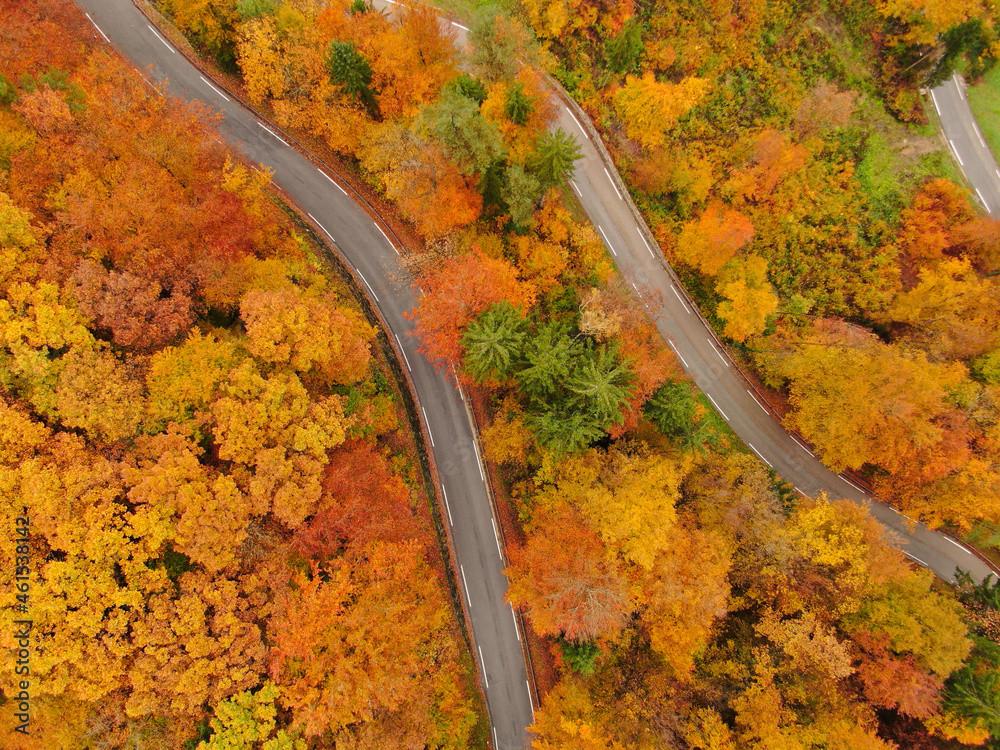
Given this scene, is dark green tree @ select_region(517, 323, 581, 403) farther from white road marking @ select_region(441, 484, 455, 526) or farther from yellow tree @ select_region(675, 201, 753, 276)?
yellow tree @ select_region(675, 201, 753, 276)

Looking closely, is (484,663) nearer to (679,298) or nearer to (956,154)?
(679,298)

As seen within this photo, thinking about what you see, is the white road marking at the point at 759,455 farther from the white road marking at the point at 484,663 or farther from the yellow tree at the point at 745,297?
the white road marking at the point at 484,663

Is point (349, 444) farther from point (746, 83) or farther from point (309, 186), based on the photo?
point (746, 83)

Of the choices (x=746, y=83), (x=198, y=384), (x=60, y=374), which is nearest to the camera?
(x=60, y=374)

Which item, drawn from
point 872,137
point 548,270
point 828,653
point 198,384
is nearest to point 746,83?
point 872,137

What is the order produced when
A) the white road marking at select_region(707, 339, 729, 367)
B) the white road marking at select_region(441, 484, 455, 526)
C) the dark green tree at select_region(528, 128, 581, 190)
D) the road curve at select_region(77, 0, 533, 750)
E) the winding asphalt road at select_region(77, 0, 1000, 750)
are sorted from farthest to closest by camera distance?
1. the white road marking at select_region(707, 339, 729, 367)
2. the white road marking at select_region(441, 484, 455, 526)
3. the winding asphalt road at select_region(77, 0, 1000, 750)
4. the road curve at select_region(77, 0, 533, 750)
5. the dark green tree at select_region(528, 128, 581, 190)

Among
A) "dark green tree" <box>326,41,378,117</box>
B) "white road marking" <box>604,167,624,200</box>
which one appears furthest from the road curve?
"white road marking" <box>604,167,624,200</box>

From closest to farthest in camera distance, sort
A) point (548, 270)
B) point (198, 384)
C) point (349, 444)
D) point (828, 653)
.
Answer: point (198, 384) → point (828, 653) → point (349, 444) → point (548, 270)
